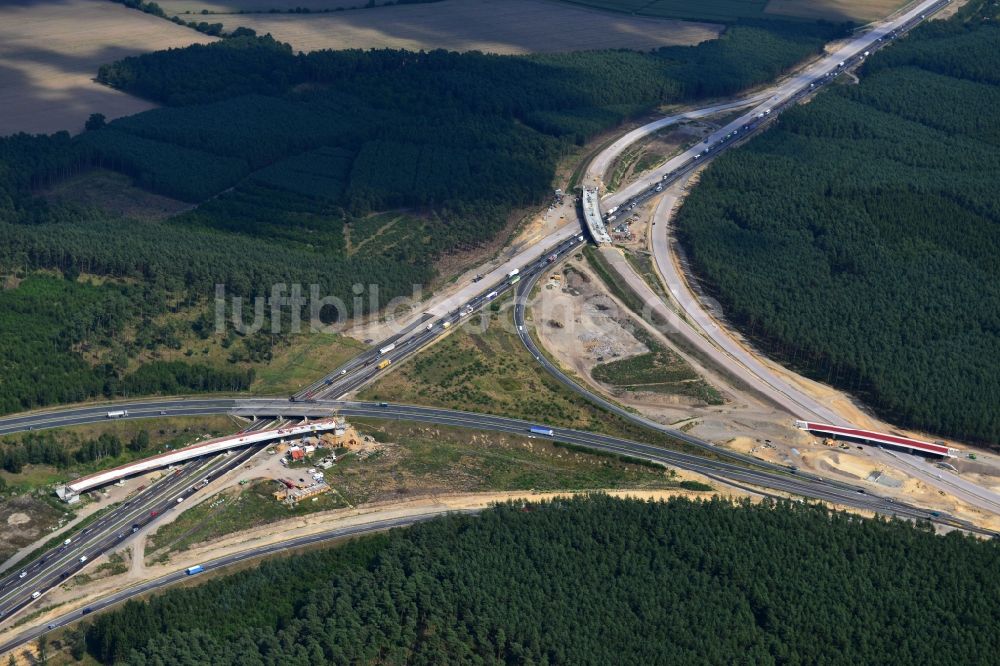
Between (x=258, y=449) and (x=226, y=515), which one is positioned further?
(x=258, y=449)

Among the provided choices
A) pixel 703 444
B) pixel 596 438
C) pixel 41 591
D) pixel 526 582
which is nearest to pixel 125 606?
pixel 41 591

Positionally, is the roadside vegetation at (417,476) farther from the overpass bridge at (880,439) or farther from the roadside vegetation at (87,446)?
the overpass bridge at (880,439)

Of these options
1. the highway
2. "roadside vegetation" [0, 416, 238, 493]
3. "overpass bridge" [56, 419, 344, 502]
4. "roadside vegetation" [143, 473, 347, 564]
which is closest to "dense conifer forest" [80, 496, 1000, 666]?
"roadside vegetation" [143, 473, 347, 564]

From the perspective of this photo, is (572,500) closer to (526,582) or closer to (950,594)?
(526,582)

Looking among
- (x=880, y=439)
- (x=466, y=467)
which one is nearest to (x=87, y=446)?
(x=466, y=467)

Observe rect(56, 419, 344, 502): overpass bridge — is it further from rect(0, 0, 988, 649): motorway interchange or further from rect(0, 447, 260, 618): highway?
rect(0, 0, 988, 649): motorway interchange

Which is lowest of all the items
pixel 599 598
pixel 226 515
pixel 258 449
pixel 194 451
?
pixel 599 598

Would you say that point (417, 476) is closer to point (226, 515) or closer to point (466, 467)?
point (466, 467)
